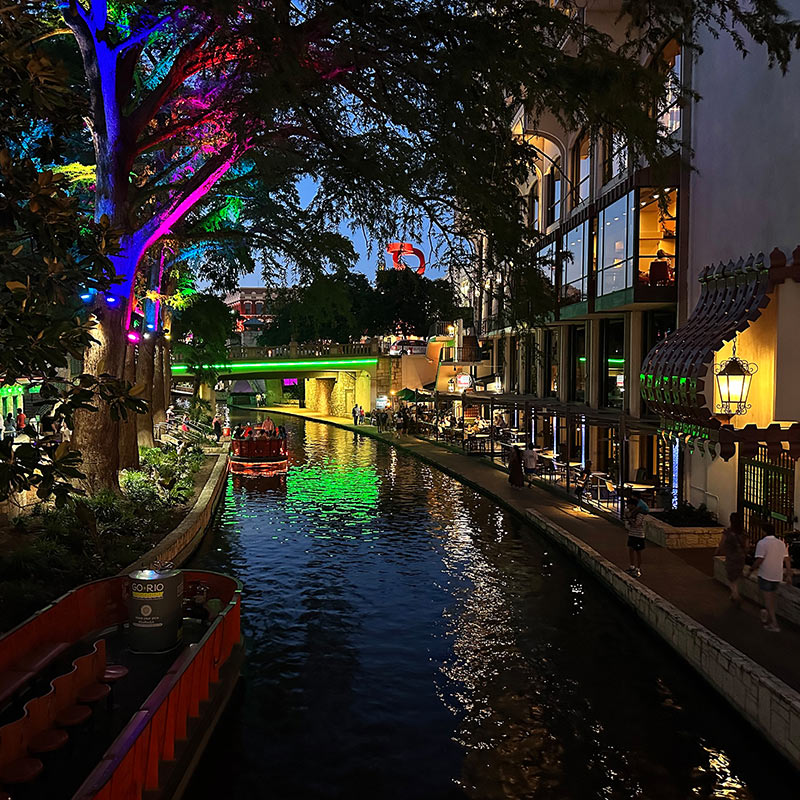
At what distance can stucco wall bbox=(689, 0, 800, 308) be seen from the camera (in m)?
14.7

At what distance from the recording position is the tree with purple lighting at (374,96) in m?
9.86

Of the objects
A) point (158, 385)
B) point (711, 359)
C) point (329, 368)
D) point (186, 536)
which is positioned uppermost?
point (329, 368)

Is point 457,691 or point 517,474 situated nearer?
point 457,691

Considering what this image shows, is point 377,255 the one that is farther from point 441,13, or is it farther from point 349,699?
point 349,699

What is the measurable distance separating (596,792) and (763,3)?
9262 millimetres

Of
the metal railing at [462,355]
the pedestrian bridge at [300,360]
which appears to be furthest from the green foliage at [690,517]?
the pedestrian bridge at [300,360]

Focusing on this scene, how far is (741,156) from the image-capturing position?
17.0m

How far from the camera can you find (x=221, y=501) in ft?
91.4

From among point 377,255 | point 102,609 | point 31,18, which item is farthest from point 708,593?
point 31,18

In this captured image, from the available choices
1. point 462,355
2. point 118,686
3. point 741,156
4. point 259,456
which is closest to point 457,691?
point 118,686

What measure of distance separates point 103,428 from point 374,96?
10.8m

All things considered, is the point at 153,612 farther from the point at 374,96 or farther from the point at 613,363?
the point at 613,363

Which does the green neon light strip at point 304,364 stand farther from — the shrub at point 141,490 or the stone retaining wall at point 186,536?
the shrub at point 141,490

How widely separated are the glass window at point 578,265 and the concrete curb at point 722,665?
13.3m
